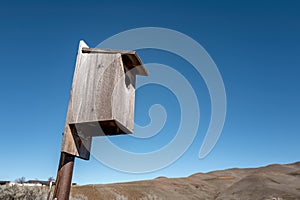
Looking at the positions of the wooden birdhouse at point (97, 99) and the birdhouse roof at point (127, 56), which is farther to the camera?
the birdhouse roof at point (127, 56)

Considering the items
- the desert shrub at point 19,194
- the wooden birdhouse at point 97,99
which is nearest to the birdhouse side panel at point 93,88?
the wooden birdhouse at point 97,99

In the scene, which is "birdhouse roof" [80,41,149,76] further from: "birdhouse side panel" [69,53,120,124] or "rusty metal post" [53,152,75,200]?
"rusty metal post" [53,152,75,200]

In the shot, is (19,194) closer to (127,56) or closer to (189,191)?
(127,56)

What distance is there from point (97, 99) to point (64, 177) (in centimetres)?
116

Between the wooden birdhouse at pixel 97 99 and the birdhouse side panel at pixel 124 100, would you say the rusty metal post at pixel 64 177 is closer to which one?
the wooden birdhouse at pixel 97 99

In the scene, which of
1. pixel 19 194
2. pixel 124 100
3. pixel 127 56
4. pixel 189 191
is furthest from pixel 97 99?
pixel 189 191

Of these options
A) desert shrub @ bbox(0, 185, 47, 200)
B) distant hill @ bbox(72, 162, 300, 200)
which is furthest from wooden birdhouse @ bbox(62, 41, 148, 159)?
distant hill @ bbox(72, 162, 300, 200)

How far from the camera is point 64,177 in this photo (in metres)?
3.39

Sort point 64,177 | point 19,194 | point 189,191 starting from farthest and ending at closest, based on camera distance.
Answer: point 189,191 < point 19,194 < point 64,177

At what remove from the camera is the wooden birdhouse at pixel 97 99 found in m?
A: 3.81

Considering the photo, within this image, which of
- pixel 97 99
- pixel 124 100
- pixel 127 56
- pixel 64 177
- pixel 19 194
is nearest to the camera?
pixel 64 177

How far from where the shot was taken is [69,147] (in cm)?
359

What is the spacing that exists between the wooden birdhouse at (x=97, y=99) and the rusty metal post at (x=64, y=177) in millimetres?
→ 104

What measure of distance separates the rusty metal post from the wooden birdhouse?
104 mm
